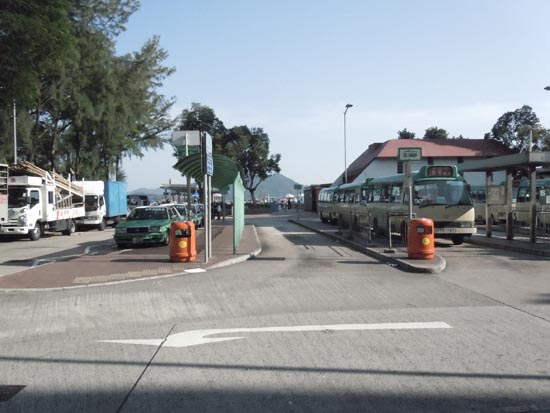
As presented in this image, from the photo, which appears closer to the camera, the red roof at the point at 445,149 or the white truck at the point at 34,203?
the white truck at the point at 34,203

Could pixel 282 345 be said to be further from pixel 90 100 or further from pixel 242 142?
pixel 242 142

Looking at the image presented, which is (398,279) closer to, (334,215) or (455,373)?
(455,373)

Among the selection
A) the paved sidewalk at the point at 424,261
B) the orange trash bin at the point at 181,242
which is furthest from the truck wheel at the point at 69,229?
the orange trash bin at the point at 181,242

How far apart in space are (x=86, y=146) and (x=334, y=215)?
18833 mm

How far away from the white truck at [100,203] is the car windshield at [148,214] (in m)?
13.4

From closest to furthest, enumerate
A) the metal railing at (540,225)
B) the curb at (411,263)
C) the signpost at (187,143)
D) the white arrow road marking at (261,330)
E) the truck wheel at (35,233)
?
the white arrow road marking at (261,330) < the curb at (411,263) < the signpost at (187,143) < the metal railing at (540,225) < the truck wheel at (35,233)

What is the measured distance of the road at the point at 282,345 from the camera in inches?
187

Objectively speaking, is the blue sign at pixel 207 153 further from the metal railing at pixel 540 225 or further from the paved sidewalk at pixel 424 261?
the metal railing at pixel 540 225

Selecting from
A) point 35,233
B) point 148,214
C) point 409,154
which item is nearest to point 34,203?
point 35,233

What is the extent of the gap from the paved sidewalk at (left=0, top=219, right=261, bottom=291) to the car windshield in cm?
353

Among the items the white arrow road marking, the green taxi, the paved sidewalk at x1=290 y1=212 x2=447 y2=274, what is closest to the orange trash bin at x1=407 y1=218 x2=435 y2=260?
the paved sidewalk at x1=290 y1=212 x2=447 y2=274

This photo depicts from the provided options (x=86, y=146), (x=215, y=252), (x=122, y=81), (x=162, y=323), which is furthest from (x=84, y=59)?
(x=162, y=323)

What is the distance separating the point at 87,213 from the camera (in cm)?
3259

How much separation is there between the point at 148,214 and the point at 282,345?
1485 cm
